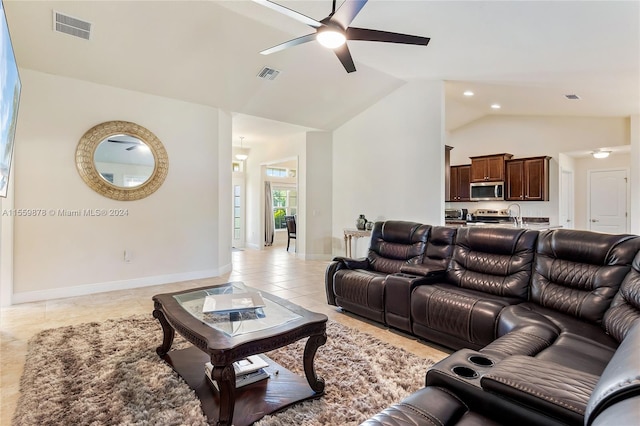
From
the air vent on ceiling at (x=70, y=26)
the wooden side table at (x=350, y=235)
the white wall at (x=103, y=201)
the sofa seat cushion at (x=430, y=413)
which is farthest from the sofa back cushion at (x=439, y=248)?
the air vent on ceiling at (x=70, y=26)

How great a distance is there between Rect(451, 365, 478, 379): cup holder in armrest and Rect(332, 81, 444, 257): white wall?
4.17 meters

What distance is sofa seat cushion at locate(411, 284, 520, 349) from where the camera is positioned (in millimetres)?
2385

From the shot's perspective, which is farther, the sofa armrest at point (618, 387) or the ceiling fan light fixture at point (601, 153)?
the ceiling fan light fixture at point (601, 153)

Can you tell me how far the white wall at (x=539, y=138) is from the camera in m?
6.45

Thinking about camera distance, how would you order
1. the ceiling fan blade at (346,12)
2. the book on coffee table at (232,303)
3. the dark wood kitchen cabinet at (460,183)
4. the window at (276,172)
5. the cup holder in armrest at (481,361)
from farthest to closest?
the window at (276,172), the dark wood kitchen cabinet at (460,183), the ceiling fan blade at (346,12), the book on coffee table at (232,303), the cup holder in armrest at (481,361)

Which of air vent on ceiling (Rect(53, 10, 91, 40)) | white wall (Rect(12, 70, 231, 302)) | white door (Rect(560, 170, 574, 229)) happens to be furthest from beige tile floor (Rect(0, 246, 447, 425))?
white door (Rect(560, 170, 574, 229))

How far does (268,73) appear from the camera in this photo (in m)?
4.85

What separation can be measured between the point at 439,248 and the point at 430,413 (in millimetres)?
2454

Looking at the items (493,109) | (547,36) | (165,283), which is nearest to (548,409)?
(547,36)

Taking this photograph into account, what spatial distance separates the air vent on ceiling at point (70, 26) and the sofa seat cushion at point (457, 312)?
4382 millimetres

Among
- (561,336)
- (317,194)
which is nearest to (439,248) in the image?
(561,336)

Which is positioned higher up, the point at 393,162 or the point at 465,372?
the point at 393,162

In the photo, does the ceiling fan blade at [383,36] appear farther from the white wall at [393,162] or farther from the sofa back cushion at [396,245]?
the white wall at [393,162]

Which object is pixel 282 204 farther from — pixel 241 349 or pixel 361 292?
pixel 241 349
